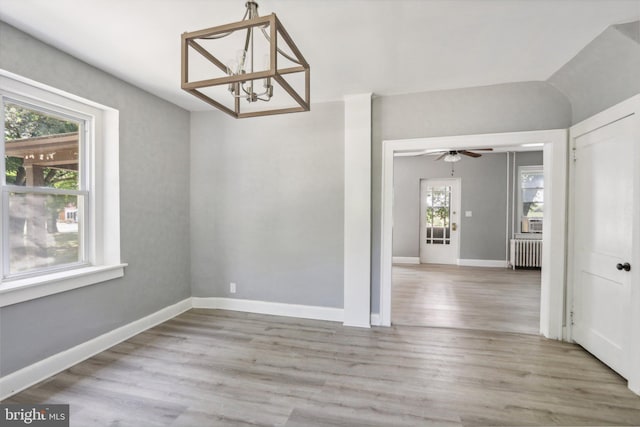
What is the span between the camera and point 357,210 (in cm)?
328

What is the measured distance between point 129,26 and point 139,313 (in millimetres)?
2706

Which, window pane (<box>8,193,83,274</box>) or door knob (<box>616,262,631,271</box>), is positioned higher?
window pane (<box>8,193,83,274</box>)

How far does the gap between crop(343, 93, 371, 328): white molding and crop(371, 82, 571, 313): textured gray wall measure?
0.10m

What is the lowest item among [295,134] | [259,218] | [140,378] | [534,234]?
[140,378]

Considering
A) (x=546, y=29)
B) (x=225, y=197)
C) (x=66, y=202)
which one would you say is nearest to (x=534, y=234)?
(x=546, y=29)

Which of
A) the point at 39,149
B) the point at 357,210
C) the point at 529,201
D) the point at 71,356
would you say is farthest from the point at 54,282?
the point at 529,201

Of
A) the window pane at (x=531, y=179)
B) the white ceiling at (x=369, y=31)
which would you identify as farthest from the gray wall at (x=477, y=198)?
the white ceiling at (x=369, y=31)

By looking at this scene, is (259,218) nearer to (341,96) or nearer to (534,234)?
(341,96)

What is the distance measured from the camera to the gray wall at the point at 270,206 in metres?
3.43

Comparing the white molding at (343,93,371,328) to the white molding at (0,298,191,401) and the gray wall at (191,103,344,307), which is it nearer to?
the gray wall at (191,103,344,307)

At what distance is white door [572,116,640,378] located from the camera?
2.20 m

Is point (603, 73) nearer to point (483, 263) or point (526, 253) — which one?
point (526, 253)

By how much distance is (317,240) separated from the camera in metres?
3.48

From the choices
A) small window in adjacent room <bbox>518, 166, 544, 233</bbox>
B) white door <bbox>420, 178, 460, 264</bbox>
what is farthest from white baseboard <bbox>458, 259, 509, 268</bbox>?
small window in adjacent room <bbox>518, 166, 544, 233</bbox>
